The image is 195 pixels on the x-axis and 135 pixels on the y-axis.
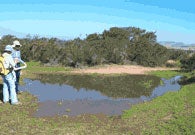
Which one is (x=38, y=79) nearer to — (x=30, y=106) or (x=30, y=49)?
(x=30, y=106)

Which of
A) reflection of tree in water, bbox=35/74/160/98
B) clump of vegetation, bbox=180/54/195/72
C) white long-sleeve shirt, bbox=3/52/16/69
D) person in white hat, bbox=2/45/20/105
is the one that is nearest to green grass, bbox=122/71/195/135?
reflection of tree in water, bbox=35/74/160/98

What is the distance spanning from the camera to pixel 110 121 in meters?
12.3

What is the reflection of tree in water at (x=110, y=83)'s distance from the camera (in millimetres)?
19641

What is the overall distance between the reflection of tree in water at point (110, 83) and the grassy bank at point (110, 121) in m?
4.37

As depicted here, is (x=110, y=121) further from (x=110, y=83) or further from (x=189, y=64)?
(x=189, y=64)

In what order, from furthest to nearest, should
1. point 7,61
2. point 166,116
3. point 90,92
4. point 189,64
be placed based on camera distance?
point 189,64 → point 90,92 → point 7,61 → point 166,116

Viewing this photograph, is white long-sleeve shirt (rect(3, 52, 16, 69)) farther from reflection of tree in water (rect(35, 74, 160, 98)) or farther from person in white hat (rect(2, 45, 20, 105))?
reflection of tree in water (rect(35, 74, 160, 98))

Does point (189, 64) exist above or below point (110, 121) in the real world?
above

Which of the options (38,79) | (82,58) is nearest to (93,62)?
(82,58)

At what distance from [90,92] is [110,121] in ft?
23.8

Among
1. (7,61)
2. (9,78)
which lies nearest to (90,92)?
(9,78)

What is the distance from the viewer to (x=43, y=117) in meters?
A: 12.7

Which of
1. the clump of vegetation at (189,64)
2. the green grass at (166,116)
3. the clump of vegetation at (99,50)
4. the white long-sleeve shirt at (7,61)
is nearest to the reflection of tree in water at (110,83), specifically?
the green grass at (166,116)

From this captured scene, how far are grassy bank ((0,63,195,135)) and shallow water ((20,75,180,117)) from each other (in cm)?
79
